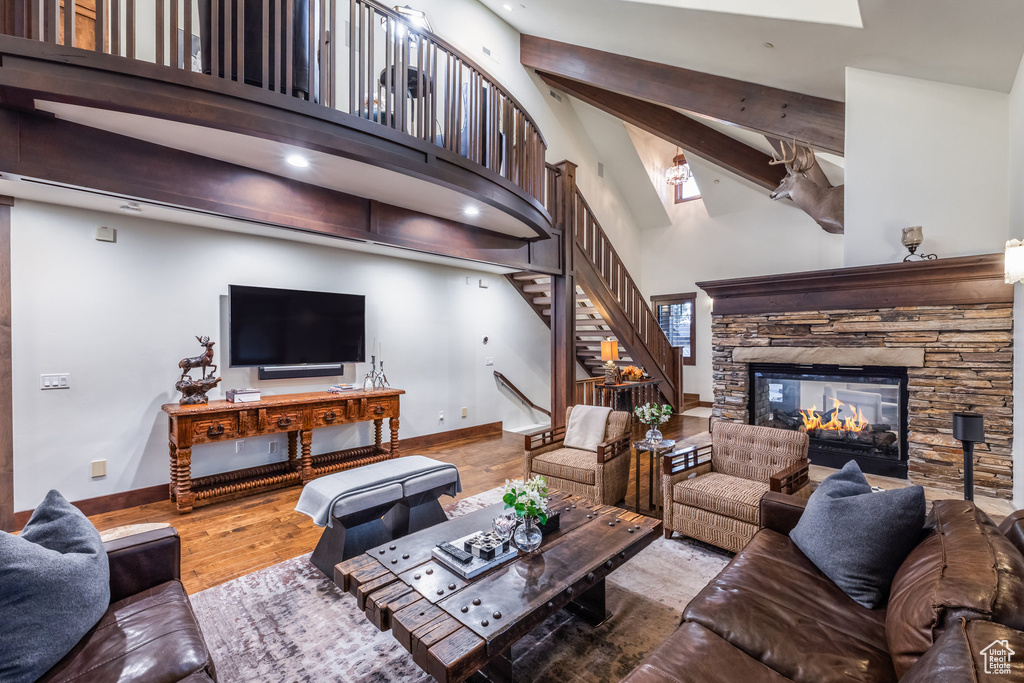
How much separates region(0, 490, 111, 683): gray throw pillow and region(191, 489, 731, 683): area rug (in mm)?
715

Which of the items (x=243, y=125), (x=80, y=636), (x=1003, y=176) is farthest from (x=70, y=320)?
(x=1003, y=176)

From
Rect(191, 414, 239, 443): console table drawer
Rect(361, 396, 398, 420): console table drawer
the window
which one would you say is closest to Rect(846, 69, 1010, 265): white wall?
the window

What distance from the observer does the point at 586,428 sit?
4039mm

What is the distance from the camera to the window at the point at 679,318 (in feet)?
28.4

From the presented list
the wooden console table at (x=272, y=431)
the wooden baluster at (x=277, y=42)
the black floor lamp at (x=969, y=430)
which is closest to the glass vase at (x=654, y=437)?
the black floor lamp at (x=969, y=430)

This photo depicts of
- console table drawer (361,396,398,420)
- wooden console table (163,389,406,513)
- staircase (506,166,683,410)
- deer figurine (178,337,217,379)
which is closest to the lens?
wooden console table (163,389,406,513)

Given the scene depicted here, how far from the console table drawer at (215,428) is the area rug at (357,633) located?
1.52 metres

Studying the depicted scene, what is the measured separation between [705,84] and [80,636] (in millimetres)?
6167

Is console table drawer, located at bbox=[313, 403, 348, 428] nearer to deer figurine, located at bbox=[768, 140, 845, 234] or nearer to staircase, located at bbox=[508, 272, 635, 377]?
staircase, located at bbox=[508, 272, 635, 377]

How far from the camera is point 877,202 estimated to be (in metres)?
3.88

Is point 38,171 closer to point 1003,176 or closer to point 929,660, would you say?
point 929,660

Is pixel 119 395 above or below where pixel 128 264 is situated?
below

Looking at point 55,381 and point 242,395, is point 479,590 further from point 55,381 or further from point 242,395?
point 55,381

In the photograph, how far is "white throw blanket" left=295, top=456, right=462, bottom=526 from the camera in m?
2.69
